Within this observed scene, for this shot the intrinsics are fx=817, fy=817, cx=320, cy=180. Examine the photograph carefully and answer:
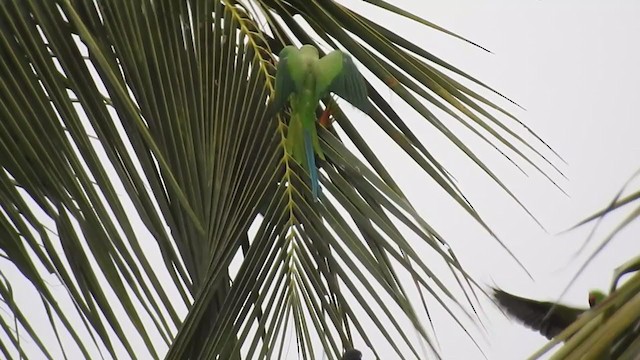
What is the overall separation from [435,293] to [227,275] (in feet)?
0.64

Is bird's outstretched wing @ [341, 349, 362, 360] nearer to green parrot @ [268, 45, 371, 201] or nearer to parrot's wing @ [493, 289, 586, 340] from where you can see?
green parrot @ [268, 45, 371, 201]

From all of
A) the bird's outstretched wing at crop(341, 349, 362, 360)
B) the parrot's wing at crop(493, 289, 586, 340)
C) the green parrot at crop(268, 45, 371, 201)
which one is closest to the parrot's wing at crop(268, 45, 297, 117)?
the green parrot at crop(268, 45, 371, 201)

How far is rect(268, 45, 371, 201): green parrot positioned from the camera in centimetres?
75

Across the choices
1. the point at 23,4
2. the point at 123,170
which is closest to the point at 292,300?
the point at 123,170

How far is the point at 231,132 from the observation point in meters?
0.76

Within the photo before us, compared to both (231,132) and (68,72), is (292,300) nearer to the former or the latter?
(231,132)

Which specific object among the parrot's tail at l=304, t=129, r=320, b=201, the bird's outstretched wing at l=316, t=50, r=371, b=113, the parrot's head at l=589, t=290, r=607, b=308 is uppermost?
the bird's outstretched wing at l=316, t=50, r=371, b=113

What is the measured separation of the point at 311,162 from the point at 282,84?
76 millimetres

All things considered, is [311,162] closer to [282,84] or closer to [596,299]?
[282,84]

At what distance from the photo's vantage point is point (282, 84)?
29.1 inches

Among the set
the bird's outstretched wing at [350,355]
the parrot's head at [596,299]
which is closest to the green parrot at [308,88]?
the bird's outstretched wing at [350,355]

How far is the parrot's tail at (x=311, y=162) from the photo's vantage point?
713 mm

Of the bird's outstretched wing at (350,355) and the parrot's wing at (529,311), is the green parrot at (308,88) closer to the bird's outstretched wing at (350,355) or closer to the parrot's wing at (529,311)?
the bird's outstretched wing at (350,355)

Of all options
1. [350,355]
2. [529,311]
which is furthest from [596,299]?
[529,311]
